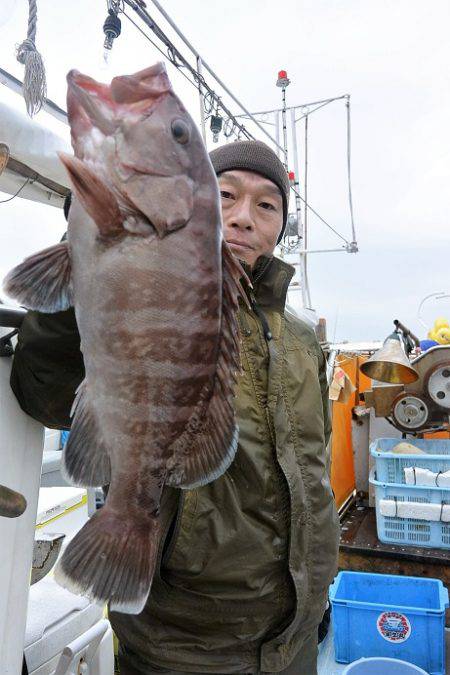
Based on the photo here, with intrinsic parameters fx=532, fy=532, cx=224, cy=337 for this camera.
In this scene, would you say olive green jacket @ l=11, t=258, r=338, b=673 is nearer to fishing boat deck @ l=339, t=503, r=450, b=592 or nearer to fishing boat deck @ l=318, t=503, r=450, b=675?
fishing boat deck @ l=318, t=503, r=450, b=675

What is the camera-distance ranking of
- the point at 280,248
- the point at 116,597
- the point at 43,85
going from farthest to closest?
the point at 280,248 → the point at 43,85 → the point at 116,597

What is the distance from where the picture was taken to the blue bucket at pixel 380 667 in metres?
3.32

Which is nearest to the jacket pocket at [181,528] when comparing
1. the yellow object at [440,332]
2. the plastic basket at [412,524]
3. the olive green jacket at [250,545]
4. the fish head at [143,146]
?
the olive green jacket at [250,545]

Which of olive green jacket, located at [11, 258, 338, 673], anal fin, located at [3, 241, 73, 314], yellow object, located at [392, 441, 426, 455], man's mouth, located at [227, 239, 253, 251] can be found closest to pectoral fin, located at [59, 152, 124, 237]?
anal fin, located at [3, 241, 73, 314]

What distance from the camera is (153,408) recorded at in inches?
46.0

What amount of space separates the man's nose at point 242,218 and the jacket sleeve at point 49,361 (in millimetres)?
914

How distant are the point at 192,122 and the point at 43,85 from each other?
80.4 inches

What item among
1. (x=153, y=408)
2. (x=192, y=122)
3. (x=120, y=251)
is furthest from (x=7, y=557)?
(x=192, y=122)

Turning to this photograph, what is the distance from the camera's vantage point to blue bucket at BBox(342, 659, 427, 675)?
3316 mm

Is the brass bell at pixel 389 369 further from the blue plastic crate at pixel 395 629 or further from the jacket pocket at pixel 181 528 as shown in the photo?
the jacket pocket at pixel 181 528

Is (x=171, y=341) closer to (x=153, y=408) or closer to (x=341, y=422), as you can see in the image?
(x=153, y=408)

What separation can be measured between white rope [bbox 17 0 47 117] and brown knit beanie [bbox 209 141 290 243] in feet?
3.60

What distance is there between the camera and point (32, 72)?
2781 millimetres

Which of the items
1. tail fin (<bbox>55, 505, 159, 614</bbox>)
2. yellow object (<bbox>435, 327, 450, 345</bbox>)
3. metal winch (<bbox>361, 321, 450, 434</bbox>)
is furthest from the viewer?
yellow object (<bbox>435, 327, 450, 345</bbox>)
